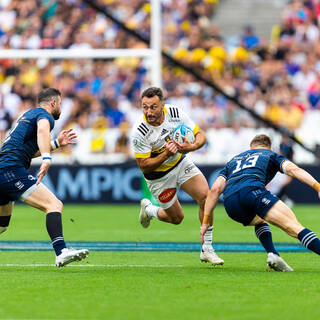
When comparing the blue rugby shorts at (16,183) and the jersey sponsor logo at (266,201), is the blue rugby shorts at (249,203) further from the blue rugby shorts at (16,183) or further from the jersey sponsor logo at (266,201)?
the blue rugby shorts at (16,183)

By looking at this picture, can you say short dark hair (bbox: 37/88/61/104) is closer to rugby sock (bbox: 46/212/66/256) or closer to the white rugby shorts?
rugby sock (bbox: 46/212/66/256)

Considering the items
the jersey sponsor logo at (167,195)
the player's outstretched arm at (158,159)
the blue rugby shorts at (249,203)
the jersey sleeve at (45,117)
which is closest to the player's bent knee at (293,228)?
the blue rugby shorts at (249,203)

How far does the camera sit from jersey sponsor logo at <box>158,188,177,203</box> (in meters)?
10.8

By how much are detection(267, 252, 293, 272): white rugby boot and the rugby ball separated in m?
1.85

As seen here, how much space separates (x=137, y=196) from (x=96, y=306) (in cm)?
1456

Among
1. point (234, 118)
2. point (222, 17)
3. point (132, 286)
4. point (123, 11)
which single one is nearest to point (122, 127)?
point (234, 118)

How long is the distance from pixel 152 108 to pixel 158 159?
61 cm

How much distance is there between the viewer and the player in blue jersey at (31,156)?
886 cm

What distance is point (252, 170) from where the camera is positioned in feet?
29.6

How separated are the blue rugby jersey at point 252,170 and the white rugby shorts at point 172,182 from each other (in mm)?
1382

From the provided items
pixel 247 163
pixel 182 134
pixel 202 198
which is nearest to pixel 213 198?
pixel 247 163

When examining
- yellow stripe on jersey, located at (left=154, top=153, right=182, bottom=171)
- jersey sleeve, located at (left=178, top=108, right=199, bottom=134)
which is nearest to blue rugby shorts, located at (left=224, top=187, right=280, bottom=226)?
jersey sleeve, located at (left=178, top=108, right=199, bottom=134)

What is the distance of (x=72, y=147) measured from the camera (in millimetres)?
20859

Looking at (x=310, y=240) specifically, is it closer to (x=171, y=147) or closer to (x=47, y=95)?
(x=171, y=147)
